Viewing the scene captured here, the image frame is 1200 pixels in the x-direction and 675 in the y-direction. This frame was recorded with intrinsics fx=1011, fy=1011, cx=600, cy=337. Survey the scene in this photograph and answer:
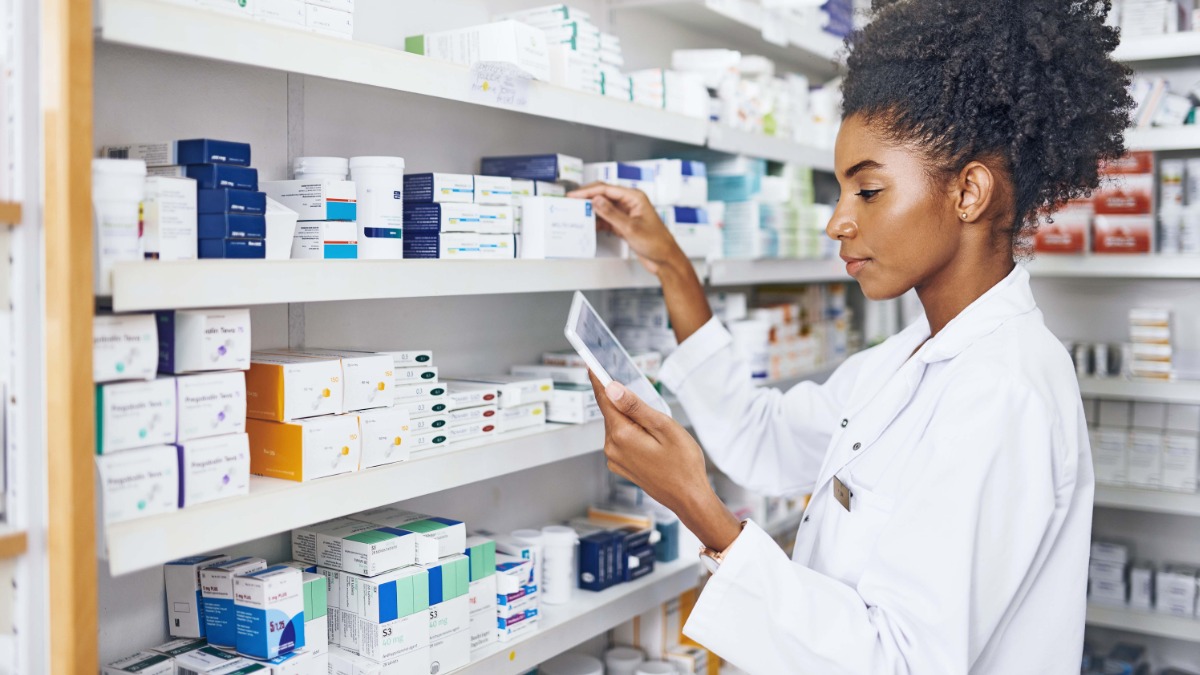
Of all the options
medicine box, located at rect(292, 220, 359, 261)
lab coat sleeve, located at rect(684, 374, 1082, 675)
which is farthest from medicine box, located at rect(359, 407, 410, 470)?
lab coat sleeve, located at rect(684, 374, 1082, 675)

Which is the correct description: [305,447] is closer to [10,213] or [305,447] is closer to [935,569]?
[10,213]

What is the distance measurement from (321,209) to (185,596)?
2.29ft

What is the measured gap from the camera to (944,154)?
1689 millimetres

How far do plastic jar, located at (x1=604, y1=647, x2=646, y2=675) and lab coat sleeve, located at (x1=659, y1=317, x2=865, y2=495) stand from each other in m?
0.60

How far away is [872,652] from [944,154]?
815mm

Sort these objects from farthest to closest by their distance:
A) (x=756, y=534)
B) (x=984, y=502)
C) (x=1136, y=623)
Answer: (x=1136, y=623), (x=756, y=534), (x=984, y=502)

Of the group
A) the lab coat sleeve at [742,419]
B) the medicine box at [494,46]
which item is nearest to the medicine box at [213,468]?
the medicine box at [494,46]

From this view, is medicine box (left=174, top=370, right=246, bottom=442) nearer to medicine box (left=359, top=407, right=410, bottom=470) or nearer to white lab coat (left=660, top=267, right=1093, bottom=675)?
medicine box (left=359, top=407, right=410, bottom=470)

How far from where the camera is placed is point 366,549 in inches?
69.7

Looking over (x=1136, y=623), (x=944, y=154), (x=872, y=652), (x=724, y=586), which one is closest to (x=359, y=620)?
(x=724, y=586)

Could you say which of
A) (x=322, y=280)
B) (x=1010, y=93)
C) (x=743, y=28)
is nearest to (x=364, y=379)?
(x=322, y=280)

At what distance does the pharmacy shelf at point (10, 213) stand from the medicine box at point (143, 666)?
2.41 ft

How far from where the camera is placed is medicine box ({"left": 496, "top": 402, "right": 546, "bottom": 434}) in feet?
6.85

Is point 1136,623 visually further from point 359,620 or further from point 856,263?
point 359,620
